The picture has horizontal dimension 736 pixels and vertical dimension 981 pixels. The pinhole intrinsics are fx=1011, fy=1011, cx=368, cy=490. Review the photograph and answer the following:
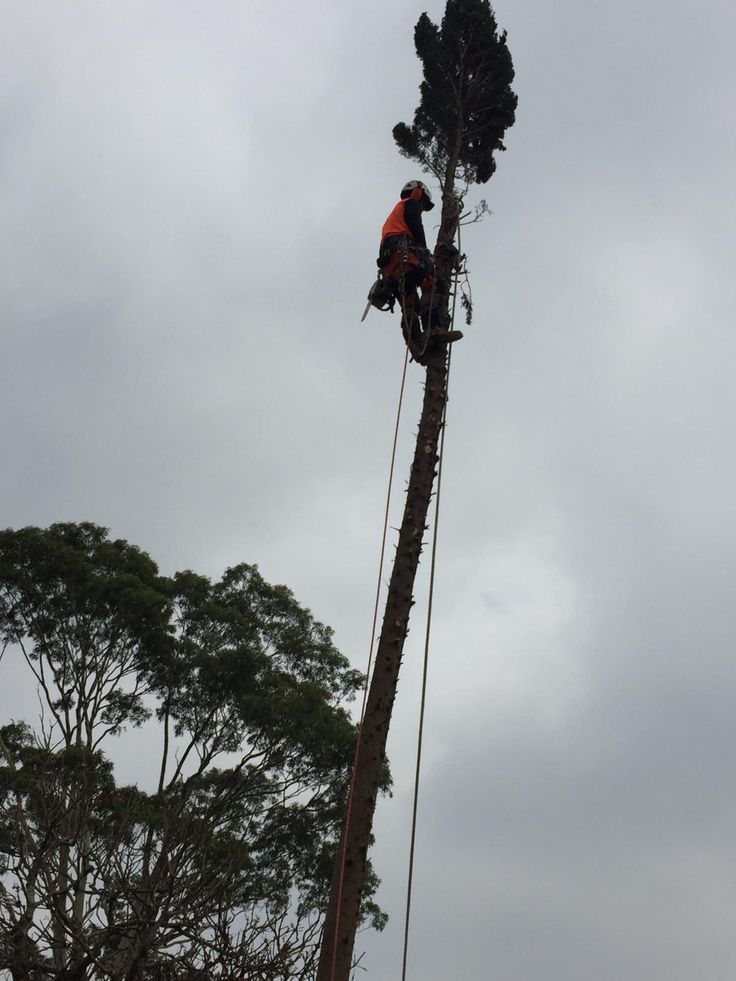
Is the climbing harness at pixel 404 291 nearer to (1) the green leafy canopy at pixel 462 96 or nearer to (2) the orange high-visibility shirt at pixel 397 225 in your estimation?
(2) the orange high-visibility shirt at pixel 397 225

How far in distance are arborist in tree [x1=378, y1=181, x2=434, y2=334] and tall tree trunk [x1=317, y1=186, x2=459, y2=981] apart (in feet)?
0.39

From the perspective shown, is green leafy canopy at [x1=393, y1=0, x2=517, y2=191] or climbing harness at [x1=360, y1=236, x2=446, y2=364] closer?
climbing harness at [x1=360, y1=236, x2=446, y2=364]

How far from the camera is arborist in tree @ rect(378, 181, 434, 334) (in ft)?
25.5

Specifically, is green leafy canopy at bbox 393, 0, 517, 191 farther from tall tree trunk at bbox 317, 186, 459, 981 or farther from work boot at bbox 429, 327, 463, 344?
work boot at bbox 429, 327, 463, 344

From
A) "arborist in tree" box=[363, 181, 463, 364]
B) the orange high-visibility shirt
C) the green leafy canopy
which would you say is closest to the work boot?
"arborist in tree" box=[363, 181, 463, 364]

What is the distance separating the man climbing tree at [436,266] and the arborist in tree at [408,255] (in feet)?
0.38

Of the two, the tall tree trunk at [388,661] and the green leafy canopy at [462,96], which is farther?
the green leafy canopy at [462,96]

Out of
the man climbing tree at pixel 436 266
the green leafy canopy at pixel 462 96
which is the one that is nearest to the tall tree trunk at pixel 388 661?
the man climbing tree at pixel 436 266

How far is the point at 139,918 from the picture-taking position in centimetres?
686

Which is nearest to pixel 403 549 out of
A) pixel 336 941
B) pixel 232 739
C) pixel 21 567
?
pixel 336 941

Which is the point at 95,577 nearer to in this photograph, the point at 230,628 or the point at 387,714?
the point at 230,628

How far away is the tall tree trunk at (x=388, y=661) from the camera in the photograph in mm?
5636

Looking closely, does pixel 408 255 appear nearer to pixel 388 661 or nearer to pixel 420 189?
pixel 420 189

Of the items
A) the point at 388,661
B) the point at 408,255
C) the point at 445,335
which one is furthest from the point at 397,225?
the point at 388,661
